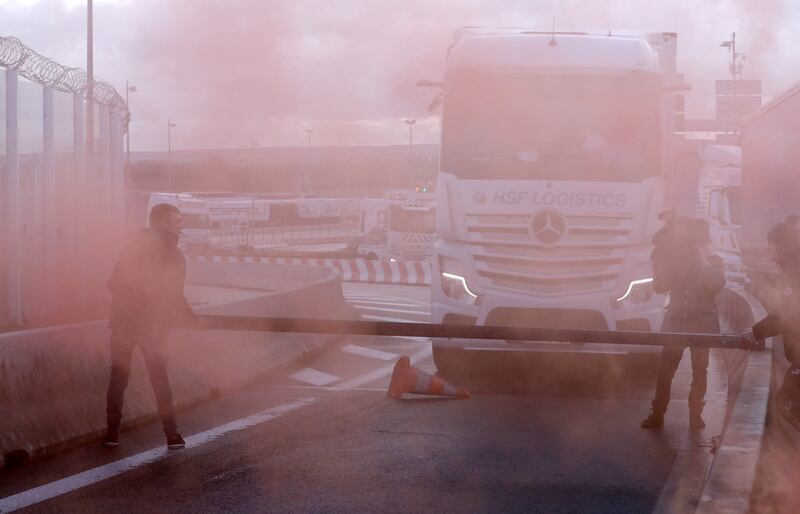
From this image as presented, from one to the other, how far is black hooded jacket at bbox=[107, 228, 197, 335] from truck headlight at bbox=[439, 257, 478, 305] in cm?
428

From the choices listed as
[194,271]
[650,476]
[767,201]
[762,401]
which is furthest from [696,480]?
[194,271]

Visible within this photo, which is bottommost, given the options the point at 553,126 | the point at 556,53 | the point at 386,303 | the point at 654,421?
the point at 386,303

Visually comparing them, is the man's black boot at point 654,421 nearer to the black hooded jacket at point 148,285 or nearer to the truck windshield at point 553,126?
the truck windshield at point 553,126

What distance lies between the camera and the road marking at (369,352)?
16.1 m

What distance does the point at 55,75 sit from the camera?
52.4 feet

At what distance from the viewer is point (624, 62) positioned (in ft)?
42.0

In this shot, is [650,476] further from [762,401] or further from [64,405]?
[64,405]

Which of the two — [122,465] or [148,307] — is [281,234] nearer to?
[148,307]

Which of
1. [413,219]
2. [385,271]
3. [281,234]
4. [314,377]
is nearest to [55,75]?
[314,377]

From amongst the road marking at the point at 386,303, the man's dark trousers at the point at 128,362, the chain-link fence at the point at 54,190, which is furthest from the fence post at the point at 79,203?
the road marking at the point at 386,303

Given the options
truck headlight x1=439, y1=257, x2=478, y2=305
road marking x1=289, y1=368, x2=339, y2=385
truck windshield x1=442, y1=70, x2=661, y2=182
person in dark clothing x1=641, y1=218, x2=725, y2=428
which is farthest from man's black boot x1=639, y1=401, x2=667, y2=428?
road marking x1=289, y1=368, x2=339, y2=385

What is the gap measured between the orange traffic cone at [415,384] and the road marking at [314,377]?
1.57m

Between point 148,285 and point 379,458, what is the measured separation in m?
2.12

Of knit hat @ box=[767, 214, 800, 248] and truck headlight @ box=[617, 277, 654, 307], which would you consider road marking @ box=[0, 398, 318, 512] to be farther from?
knit hat @ box=[767, 214, 800, 248]
